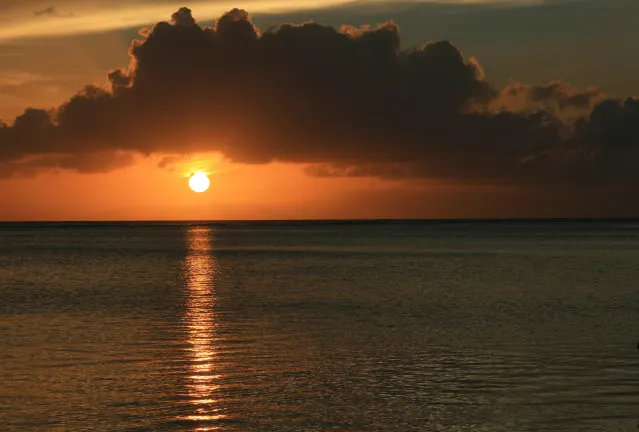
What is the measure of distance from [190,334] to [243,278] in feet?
144

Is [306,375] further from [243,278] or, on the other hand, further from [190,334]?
[243,278]

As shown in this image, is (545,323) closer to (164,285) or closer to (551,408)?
(551,408)

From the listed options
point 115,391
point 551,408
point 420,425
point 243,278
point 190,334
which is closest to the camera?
point 420,425

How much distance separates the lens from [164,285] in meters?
76.0

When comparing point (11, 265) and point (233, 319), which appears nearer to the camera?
point (233, 319)

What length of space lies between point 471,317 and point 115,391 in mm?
26042

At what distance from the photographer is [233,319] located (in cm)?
4784

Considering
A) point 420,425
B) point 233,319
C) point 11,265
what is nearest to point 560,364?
point 420,425

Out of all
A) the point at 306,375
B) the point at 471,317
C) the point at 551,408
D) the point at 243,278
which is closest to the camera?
the point at 551,408

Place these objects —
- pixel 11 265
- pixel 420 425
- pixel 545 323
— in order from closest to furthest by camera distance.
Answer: pixel 420 425 < pixel 545 323 < pixel 11 265

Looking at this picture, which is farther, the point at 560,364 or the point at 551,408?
the point at 560,364

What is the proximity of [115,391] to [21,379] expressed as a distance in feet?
12.1

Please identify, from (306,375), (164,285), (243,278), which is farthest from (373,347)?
(243,278)

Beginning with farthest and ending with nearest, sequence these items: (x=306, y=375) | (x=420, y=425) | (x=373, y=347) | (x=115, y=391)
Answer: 1. (x=373, y=347)
2. (x=306, y=375)
3. (x=115, y=391)
4. (x=420, y=425)
